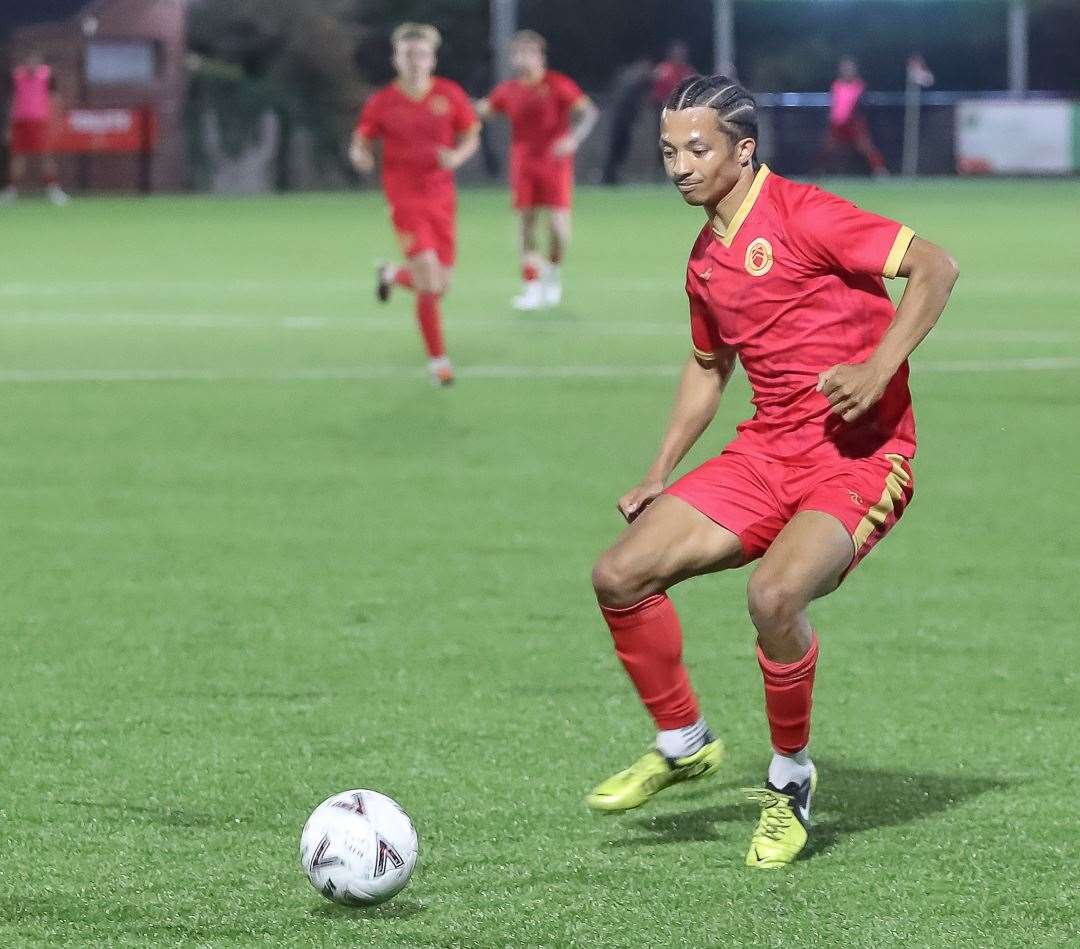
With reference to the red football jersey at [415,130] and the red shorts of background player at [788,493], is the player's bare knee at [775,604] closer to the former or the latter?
the red shorts of background player at [788,493]

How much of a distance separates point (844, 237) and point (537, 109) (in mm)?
14206

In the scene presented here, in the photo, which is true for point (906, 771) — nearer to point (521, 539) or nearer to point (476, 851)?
point (476, 851)

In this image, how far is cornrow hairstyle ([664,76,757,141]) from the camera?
4.96 m

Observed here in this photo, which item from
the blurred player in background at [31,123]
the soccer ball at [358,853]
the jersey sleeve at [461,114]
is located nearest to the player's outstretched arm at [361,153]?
the jersey sleeve at [461,114]

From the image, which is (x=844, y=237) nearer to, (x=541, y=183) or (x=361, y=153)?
(x=361, y=153)

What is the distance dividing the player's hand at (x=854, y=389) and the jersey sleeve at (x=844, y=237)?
0.75 feet

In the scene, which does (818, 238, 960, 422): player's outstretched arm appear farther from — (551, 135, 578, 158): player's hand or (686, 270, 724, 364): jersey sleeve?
(551, 135, 578, 158): player's hand

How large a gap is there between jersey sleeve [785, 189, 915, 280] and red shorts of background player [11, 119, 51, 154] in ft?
106

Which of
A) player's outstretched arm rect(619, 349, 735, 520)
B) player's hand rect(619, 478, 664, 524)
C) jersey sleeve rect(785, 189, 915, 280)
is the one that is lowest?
player's hand rect(619, 478, 664, 524)

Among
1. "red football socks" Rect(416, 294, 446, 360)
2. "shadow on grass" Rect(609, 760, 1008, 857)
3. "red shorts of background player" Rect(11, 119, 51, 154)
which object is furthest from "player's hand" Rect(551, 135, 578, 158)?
"red shorts of background player" Rect(11, 119, 51, 154)

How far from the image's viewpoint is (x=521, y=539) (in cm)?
849

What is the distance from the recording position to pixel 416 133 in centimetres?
1349

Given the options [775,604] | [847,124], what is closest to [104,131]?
[847,124]

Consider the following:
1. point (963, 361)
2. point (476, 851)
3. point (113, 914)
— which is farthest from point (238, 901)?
point (963, 361)
